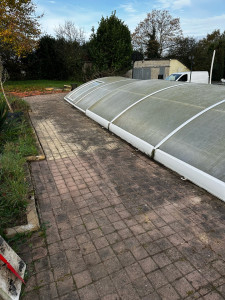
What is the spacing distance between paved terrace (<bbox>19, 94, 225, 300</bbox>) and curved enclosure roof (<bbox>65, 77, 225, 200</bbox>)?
32 cm

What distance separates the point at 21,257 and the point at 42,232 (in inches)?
16.1

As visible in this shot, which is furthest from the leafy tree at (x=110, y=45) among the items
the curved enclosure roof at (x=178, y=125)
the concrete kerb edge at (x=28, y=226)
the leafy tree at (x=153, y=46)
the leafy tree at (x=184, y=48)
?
the concrete kerb edge at (x=28, y=226)

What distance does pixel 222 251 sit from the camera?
2.46 m

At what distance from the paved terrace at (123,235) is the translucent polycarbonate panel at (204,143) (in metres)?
0.44

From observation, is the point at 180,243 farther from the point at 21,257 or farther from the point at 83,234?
the point at 21,257

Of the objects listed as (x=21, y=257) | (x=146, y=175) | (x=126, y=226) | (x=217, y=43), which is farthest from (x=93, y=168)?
(x=217, y=43)

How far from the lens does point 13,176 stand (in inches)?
150

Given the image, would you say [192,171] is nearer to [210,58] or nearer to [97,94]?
[97,94]

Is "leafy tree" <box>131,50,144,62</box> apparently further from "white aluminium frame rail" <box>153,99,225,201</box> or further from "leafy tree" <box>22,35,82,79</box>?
"white aluminium frame rail" <box>153,99,225,201</box>

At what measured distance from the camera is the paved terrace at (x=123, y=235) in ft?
6.90

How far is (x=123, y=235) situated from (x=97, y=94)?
7634mm

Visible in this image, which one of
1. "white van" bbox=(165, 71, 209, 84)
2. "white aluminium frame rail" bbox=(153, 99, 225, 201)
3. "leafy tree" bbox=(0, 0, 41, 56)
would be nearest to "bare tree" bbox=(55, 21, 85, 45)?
"leafy tree" bbox=(0, 0, 41, 56)

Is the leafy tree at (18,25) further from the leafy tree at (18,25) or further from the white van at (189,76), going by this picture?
the white van at (189,76)

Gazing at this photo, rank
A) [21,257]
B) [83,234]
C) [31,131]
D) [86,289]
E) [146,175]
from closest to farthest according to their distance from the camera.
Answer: [86,289] → [21,257] → [83,234] → [146,175] → [31,131]
